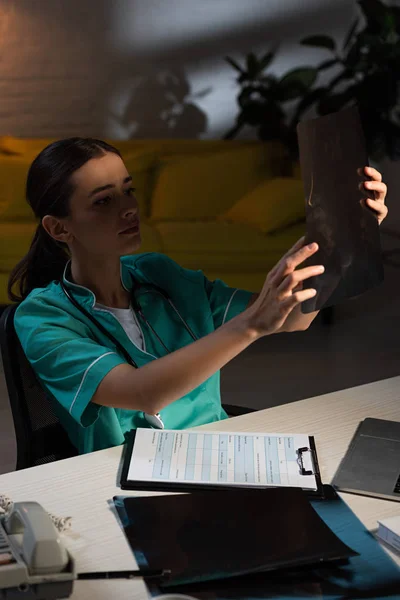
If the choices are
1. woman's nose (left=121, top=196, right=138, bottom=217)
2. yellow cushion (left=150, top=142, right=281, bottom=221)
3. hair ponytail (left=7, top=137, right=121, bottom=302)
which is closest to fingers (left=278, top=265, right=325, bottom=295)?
woman's nose (left=121, top=196, right=138, bottom=217)

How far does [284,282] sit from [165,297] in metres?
0.55

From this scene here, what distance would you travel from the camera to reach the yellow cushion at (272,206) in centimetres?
447

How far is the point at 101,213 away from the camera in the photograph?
179 centimetres

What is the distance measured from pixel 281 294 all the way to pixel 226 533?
15.8 inches

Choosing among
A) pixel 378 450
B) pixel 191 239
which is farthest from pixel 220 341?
pixel 191 239

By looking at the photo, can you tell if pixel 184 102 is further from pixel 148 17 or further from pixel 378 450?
pixel 378 450

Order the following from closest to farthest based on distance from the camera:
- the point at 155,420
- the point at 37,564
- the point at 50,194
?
the point at 37,564 < the point at 155,420 < the point at 50,194

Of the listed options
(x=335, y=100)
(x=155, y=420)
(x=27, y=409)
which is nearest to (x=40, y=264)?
(x=27, y=409)

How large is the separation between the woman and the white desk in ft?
0.47

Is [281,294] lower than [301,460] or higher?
higher

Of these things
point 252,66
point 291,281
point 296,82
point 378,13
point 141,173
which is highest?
point 378,13

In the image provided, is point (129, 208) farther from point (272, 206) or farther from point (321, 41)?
point (321, 41)

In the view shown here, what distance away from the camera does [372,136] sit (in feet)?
16.7

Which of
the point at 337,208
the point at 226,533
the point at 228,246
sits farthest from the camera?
the point at 228,246
